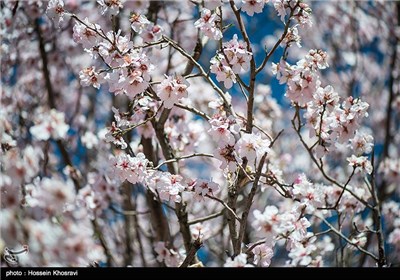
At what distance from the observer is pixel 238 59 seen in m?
2.49

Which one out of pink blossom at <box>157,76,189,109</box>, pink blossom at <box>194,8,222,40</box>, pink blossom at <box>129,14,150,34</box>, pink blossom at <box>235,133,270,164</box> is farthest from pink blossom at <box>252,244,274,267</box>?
pink blossom at <box>129,14,150,34</box>

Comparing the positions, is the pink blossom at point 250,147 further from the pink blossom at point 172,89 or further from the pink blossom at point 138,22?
the pink blossom at point 138,22

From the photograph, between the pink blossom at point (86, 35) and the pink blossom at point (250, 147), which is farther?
the pink blossom at point (86, 35)

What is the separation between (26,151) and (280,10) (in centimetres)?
245

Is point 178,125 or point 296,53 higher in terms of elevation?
point 296,53

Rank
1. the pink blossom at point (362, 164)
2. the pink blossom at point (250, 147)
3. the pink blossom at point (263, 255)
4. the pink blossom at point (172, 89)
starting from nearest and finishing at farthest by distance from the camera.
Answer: the pink blossom at point (250, 147), the pink blossom at point (172, 89), the pink blossom at point (263, 255), the pink blossom at point (362, 164)

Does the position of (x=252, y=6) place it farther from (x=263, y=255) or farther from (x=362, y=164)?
(x=263, y=255)

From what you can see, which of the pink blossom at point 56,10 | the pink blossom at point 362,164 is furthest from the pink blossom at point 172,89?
the pink blossom at point 362,164

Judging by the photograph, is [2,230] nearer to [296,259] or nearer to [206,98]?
[296,259]

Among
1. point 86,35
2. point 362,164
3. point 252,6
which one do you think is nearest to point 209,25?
point 252,6

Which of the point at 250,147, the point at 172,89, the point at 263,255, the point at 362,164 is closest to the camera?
the point at 250,147

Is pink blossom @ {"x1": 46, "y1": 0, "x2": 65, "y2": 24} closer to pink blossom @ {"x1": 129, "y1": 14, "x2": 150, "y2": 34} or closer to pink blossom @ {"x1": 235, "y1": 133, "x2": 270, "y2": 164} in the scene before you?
pink blossom @ {"x1": 129, "y1": 14, "x2": 150, "y2": 34}
